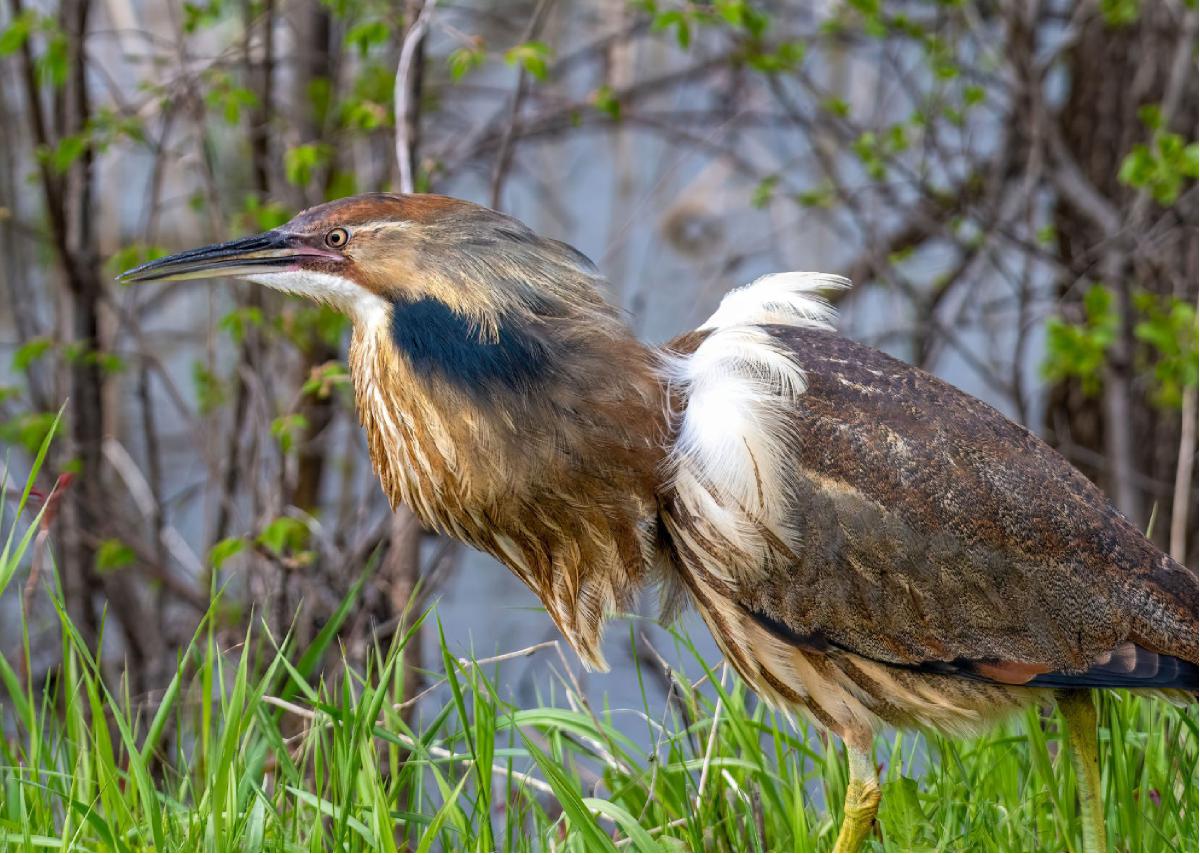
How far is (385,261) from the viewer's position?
224 centimetres

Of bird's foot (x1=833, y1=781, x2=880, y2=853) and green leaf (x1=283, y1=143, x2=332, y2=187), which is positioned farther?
green leaf (x1=283, y1=143, x2=332, y2=187)

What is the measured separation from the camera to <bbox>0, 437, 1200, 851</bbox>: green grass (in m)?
1.96

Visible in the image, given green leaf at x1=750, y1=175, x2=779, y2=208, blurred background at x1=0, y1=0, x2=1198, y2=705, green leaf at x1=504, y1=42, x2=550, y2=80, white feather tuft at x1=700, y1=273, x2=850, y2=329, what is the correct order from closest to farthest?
white feather tuft at x1=700, y1=273, x2=850, y2=329 → green leaf at x1=504, y1=42, x2=550, y2=80 → blurred background at x1=0, y1=0, x2=1198, y2=705 → green leaf at x1=750, y1=175, x2=779, y2=208

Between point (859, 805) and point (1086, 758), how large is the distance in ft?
1.28

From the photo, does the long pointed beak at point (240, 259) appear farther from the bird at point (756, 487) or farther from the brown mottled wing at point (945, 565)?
→ the brown mottled wing at point (945, 565)

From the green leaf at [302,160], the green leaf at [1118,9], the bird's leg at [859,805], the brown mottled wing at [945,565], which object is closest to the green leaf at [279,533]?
the green leaf at [302,160]

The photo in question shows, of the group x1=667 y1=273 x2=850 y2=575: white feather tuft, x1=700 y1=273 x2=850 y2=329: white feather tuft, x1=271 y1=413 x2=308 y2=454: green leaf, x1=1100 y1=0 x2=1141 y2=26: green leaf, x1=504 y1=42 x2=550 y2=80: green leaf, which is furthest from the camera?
Answer: x1=1100 y1=0 x2=1141 y2=26: green leaf

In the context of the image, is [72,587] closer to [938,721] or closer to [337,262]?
[337,262]

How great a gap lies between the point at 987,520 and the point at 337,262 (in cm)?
106

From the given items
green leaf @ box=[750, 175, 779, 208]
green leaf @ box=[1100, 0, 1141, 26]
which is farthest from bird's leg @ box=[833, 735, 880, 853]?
green leaf @ box=[1100, 0, 1141, 26]

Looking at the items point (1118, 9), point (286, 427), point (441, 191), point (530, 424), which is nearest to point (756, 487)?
point (530, 424)

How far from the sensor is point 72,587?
15.0 ft

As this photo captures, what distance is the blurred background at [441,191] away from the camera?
12.3 feet

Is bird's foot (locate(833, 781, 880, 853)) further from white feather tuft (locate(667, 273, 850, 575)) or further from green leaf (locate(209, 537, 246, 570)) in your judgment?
green leaf (locate(209, 537, 246, 570))
